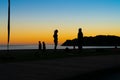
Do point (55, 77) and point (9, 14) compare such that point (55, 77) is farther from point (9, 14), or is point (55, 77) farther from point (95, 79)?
point (9, 14)

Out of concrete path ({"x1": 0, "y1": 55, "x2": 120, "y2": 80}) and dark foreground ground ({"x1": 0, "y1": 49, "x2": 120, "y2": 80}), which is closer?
concrete path ({"x1": 0, "y1": 55, "x2": 120, "y2": 80})

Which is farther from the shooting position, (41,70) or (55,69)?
(55,69)

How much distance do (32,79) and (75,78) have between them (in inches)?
81.7

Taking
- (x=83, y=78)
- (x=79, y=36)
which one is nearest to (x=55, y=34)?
(x=79, y=36)

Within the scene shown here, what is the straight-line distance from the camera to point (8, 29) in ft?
92.5

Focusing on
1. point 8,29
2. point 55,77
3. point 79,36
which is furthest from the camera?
point 79,36

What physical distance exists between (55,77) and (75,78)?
2.97 ft

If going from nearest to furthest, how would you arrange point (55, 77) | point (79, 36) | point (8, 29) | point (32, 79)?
point (32, 79) → point (55, 77) → point (8, 29) → point (79, 36)

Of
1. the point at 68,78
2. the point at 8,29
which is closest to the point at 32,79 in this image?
the point at 68,78

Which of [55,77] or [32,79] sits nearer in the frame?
[32,79]

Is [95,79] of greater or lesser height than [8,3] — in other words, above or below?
below

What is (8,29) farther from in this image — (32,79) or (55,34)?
(32,79)

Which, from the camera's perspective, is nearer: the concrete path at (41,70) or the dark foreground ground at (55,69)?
the concrete path at (41,70)

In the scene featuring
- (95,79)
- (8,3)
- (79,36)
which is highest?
(8,3)
